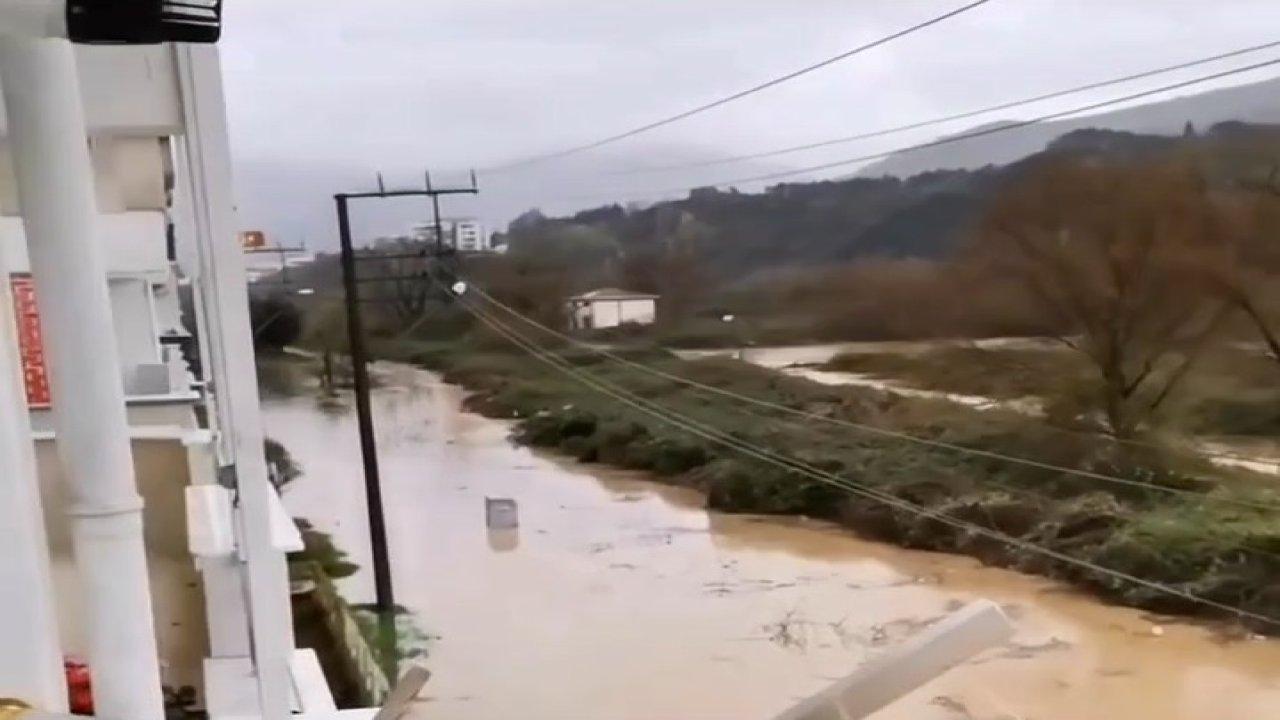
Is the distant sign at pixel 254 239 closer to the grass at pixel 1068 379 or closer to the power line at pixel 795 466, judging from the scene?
the power line at pixel 795 466

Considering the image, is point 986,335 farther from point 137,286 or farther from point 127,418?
point 137,286

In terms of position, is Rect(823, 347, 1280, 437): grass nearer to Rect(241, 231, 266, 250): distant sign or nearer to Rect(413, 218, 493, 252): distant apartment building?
Rect(413, 218, 493, 252): distant apartment building

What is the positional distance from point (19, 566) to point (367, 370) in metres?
1.03

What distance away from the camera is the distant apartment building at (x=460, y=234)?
2.17m

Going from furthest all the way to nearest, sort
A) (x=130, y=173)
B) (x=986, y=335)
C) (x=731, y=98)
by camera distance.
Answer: (x=130, y=173)
(x=731, y=98)
(x=986, y=335)

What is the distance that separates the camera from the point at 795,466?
195 cm

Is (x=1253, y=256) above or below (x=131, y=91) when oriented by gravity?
below

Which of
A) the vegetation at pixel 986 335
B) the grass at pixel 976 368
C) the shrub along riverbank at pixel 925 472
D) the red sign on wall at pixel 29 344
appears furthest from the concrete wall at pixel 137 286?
the grass at pixel 976 368

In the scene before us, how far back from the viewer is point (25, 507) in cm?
125

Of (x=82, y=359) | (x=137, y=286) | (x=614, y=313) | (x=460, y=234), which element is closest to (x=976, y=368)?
(x=614, y=313)

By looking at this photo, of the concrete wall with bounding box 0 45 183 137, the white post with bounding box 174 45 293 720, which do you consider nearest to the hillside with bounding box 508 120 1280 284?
Answer: the white post with bounding box 174 45 293 720

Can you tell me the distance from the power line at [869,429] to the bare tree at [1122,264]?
0.29 ft

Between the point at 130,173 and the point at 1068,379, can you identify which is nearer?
the point at 1068,379

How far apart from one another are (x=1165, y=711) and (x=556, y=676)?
104 cm
